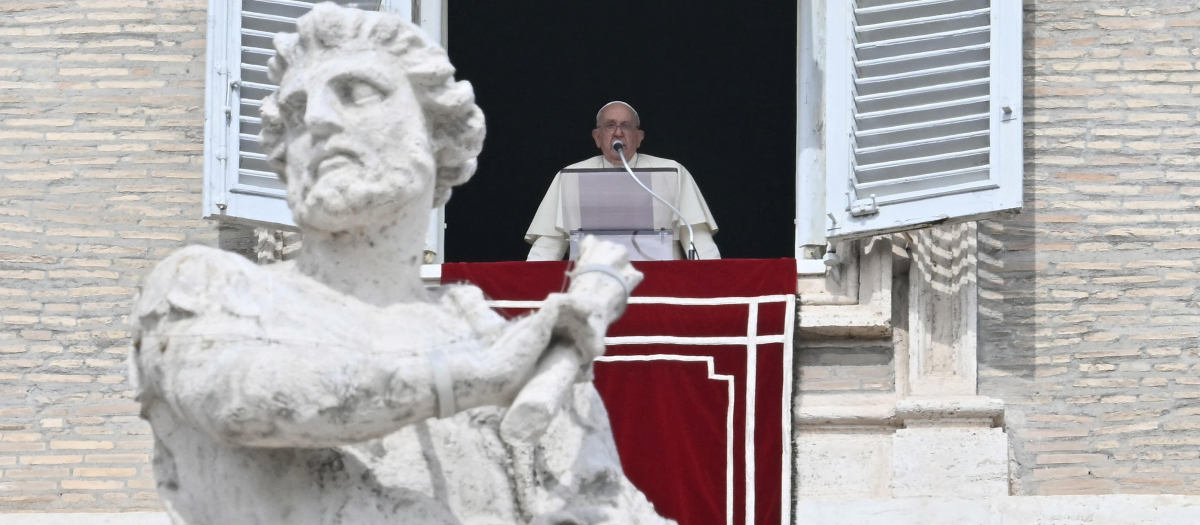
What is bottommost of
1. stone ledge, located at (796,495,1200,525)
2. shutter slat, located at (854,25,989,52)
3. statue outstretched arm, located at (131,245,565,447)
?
stone ledge, located at (796,495,1200,525)

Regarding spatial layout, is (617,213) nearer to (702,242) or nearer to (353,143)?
(702,242)

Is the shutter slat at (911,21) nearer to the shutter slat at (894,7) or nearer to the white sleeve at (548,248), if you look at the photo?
the shutter slat at (894,7)

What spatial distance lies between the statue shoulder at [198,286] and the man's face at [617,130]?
6.65 metres

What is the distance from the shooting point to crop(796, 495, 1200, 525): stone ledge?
7746 mm

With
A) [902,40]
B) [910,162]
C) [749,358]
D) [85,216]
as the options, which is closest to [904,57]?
[902,40]

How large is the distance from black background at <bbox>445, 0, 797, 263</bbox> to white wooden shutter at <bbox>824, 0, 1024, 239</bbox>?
4.96 meters

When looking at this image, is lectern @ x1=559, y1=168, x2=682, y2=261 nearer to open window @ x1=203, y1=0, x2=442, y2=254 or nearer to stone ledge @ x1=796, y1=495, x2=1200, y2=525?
open window @ x1=203, y1=0, x2=442, y2=254

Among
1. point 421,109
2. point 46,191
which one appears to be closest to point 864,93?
point 46,191

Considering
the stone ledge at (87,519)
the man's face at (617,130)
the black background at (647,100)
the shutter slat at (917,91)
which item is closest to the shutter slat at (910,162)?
the shutter slat at (917,91)

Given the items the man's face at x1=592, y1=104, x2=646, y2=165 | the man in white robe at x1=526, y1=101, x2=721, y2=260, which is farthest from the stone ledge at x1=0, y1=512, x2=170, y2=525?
the man's face at x1=592, y1=104, x2=646, y2=165

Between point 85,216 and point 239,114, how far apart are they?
71cm

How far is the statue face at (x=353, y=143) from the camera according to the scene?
4641mm

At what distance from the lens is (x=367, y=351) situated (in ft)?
14.6

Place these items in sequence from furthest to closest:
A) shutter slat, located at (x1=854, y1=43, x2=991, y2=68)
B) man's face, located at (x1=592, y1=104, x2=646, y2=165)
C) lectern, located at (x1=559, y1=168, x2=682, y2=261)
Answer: man's face, located at (x1=592, y1=104, x2=646, y2=165)
lectern, located at (x1=559, y1=168, x2=682, y2=261)
shutter slat, located at (x1=854, y1=43, x2=991, y2=68)
